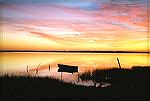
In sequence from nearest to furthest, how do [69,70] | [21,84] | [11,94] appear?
1. [11,94]
2. [21,84]
3. [69,70]

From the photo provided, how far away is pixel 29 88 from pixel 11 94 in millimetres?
2039

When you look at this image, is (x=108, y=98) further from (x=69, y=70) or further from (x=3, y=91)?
(x=69, y=70)

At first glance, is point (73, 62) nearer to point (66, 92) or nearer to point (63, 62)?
point (63, 62)

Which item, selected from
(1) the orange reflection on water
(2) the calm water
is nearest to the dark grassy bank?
(2) the calm water

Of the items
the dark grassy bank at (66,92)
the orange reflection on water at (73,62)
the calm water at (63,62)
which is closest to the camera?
the dark grassy bank at (66,92)

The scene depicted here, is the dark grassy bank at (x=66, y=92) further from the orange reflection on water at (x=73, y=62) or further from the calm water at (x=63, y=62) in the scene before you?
the orange reflection on water at (x=73, y=62)

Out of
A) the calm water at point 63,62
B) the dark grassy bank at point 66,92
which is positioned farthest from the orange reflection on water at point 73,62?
the dark grassy bank at point 66,92

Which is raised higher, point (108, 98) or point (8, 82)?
point (8, 82)

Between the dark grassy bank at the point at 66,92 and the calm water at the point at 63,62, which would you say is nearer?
the dark grassy bank at the point at 66,92

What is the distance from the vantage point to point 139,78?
2080 cm

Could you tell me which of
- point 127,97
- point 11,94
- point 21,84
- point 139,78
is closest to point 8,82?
point 21,84

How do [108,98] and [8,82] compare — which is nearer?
[108,98]

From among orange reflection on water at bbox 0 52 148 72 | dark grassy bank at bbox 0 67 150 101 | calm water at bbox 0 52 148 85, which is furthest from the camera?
orange reflection on water at bbox 0 52 148 72

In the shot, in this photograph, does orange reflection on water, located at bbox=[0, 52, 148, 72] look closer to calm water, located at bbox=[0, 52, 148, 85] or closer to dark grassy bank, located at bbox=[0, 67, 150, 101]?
calm water, located at bbox=[0, 52, 148, 85]
